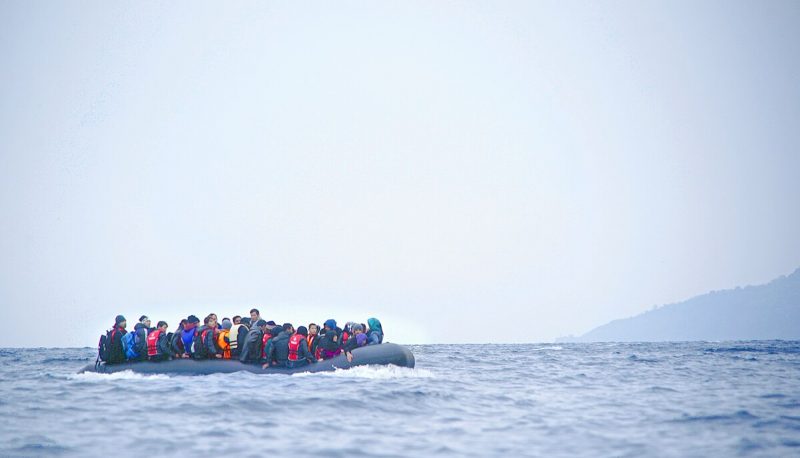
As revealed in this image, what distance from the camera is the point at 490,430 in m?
12.4

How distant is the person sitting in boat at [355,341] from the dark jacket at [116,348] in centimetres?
678

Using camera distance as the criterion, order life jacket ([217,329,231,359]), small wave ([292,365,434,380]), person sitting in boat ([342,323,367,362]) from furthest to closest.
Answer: life jacket ([217,329,231,359])
person sitting in boat ([342,323,367,362])
small wave ([292,365,434,380])

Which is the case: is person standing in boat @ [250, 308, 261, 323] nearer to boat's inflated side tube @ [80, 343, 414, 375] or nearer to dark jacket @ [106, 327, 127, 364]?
boat's inflated side tube @ [80, 343, 414, 375]

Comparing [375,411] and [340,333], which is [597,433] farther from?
[340,333]

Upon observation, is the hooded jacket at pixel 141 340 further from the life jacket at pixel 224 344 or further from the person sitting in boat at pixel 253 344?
the person sitting in boat at pixel 253 344

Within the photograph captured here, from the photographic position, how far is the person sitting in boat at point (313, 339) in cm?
2095

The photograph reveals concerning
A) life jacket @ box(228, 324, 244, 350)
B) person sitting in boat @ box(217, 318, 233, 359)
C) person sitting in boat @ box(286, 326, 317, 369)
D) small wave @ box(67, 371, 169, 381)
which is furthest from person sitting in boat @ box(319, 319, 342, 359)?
small wave @ box(67, 371, 169, 381)

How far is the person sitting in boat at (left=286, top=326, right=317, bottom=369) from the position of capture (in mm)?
20422

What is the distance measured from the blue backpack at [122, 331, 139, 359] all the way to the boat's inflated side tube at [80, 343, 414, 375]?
10.4 inches

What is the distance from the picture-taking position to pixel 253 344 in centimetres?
2083

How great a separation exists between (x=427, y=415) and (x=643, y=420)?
13.3ft

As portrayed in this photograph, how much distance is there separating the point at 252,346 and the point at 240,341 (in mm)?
575

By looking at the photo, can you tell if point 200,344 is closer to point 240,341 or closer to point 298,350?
point 240,341

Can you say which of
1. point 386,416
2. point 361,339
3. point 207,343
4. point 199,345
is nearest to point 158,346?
point 199,345
